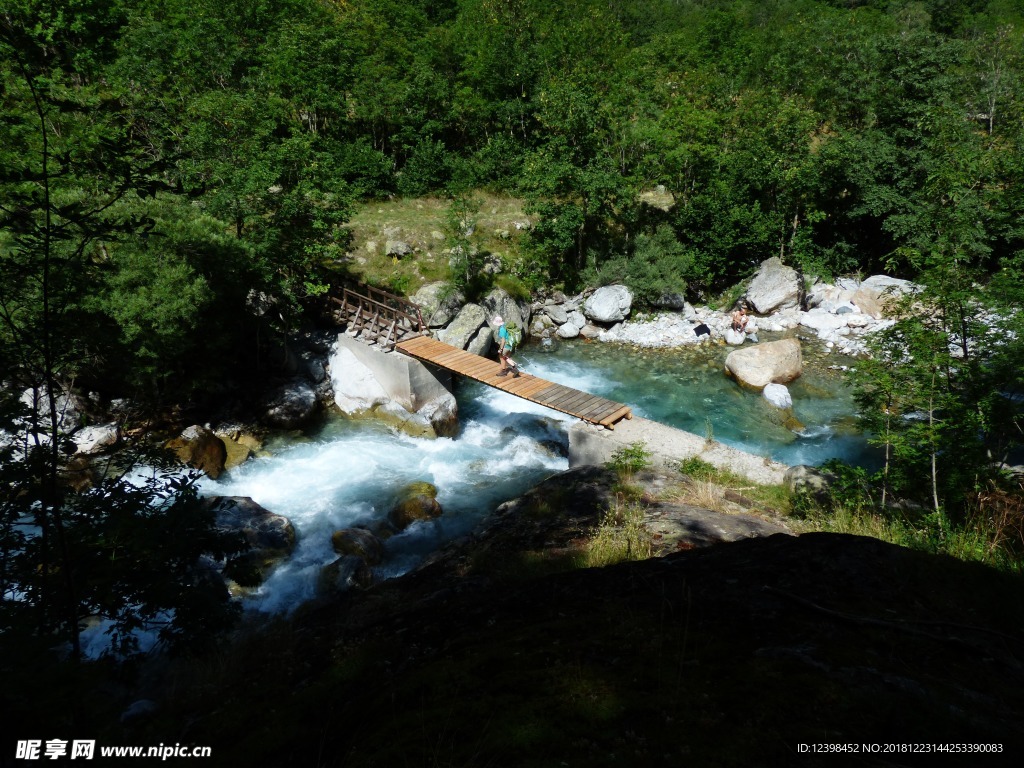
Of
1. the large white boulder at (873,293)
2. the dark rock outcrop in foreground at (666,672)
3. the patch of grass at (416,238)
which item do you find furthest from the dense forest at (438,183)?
the large white boulder at (873,293)

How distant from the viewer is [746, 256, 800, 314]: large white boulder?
66.3 feet

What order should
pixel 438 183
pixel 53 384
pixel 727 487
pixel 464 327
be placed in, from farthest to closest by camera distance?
1. pixel 438 183
2. pixel 464 327
3. pixel 727 487
4. pixel 53 384

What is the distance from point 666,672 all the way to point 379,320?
14127mm

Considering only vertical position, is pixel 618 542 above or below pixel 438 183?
below

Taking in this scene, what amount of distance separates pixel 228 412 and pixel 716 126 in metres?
20.6

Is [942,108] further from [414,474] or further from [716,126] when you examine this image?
[414,474]

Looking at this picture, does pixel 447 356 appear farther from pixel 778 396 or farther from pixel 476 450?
pixel 778 396

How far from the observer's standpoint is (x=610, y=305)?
1997cm

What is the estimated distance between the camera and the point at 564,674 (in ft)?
11.3

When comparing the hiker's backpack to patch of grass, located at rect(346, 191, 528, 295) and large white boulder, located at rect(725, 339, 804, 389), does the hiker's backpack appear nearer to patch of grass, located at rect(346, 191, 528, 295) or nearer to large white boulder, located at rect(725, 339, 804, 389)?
patch of grass, located at rect(346, 191, 528, 295)

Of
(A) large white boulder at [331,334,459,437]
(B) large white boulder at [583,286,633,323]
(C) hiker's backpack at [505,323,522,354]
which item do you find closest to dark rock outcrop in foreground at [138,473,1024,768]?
(A) large white boulder at [331,334,459,437]

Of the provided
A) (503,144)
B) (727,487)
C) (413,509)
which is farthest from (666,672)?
(503,144)

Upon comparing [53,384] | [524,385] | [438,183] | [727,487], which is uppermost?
[438,183]

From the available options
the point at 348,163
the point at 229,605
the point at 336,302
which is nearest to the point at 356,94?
the point at 348,163
